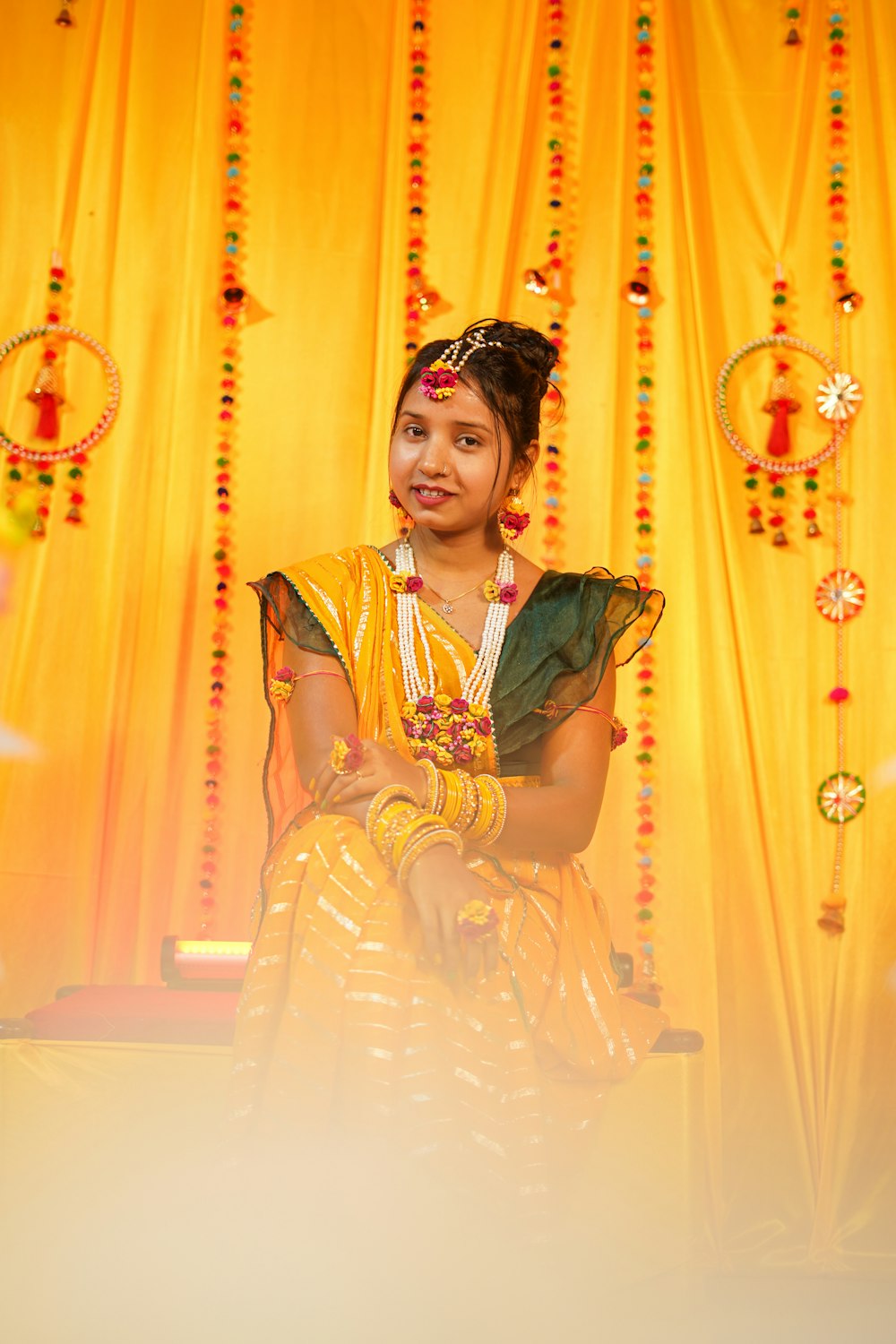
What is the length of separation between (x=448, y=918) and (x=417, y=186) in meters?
2.47

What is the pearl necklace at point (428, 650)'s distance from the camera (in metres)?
2.28

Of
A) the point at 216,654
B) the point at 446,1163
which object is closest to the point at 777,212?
the point at 216,654

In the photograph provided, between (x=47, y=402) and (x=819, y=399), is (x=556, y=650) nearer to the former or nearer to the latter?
(x=819, y=399)

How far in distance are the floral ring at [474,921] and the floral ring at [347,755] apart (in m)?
0.29

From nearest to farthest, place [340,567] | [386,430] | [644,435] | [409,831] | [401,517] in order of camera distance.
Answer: [409,831] < [340,567] < [401,517] < [386,430] < [644,435]

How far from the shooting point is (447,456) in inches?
90.6

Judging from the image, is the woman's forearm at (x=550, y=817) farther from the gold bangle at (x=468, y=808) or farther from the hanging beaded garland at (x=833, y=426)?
the hanging beaded garland at (x=833, y=426)

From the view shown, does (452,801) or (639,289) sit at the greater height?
(639,289)

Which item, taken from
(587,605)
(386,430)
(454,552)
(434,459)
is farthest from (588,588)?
(386,430)

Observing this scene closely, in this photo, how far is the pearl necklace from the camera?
2275 millimetres

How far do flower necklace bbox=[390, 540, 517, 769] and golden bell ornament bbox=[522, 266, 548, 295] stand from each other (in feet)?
4.48

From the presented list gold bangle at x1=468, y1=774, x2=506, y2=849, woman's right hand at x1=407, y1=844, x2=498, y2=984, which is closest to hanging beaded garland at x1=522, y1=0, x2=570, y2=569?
gold bangle at x1=468, y1=774, x2=506, y2=849

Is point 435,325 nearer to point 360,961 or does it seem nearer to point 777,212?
point 777,212

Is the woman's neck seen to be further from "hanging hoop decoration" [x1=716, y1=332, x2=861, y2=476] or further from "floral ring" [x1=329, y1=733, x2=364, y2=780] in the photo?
"hanging hoop decoration" [x1=716, y1=332, x2=861, y2=476]
